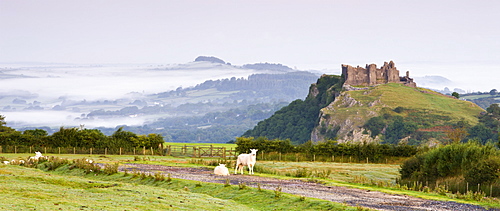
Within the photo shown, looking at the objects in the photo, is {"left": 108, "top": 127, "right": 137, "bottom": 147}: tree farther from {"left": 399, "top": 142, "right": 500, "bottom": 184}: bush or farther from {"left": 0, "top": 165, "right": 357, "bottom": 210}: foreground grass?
{"left": 0, "top": 165, "right": 357, "bottom": 210}: foreground grass

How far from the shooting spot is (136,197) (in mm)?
21156

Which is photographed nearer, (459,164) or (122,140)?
(459,164)

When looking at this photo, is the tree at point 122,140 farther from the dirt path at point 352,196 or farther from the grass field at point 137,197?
the grass field at point 137,197

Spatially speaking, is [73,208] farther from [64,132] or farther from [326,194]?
[64,132]

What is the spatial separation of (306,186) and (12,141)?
50.2 meters

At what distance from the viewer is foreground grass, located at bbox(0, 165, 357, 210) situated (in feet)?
57.1

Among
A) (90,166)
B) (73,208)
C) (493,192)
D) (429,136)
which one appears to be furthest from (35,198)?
(429,136)

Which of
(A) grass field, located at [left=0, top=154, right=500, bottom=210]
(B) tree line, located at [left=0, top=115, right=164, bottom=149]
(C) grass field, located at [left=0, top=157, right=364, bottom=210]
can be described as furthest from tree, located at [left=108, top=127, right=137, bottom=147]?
(C) grass field, located at [left=0, top=157, right=364, bottom=210]

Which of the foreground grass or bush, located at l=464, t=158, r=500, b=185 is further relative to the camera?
bush, located at l=464, t=158, r=500, b=185

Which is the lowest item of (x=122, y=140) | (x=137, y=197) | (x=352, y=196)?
(x=352, y=196)

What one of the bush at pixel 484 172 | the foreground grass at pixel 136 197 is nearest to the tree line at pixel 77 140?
the foreground grass at pixel 136 197

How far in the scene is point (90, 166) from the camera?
35500 mm

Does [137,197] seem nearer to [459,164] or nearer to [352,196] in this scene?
[352,196]

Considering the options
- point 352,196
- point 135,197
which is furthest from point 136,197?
point 352,196
